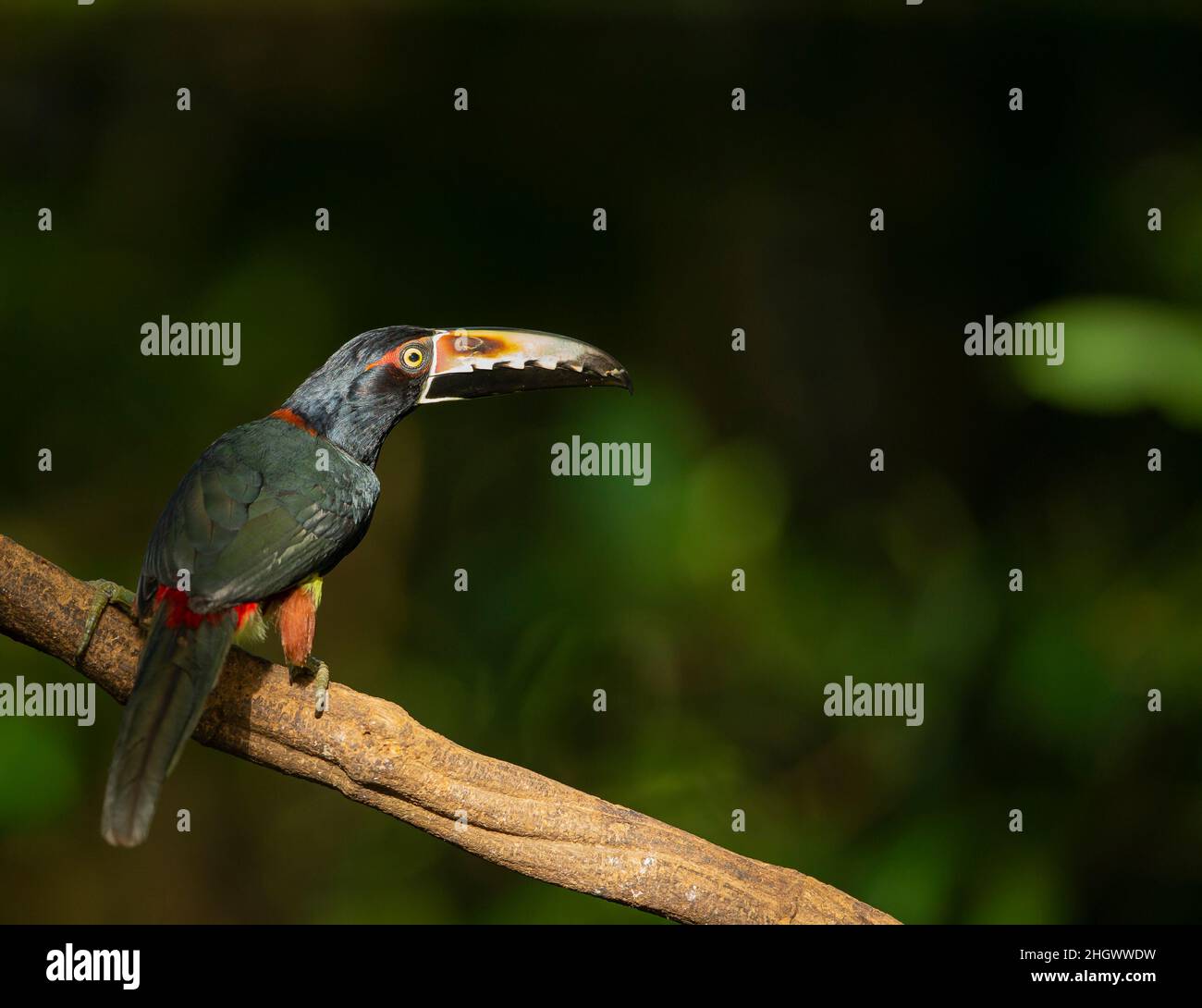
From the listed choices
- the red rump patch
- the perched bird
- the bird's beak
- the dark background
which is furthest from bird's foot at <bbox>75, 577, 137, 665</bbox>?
the dark background

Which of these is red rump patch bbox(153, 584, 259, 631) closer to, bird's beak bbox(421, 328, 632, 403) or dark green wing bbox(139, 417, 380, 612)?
dark green wing bbox(139, 417, 380, 612)

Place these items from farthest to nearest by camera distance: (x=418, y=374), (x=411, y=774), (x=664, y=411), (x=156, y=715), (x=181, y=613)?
1. (x=664, y=411)
2. (x=418, y=374)
3. (x=411, y=774)
4. (x=181, y=613)
5. (x=156, y=715)

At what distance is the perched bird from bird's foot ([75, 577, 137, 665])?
0.03 ft

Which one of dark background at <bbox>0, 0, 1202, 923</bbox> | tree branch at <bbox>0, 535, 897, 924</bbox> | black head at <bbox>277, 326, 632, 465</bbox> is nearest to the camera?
tree branch at <bbox>0, 535, 897, 924</bbox>

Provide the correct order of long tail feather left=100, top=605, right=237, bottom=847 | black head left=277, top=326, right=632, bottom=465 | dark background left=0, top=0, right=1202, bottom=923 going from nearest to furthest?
1. long tail feather left=100, top=605, right=237, bottom=847
2. black head left=277, top=326, right=632, bottom=465
3. dark background left=0, top=0, right=1202, bottom=923

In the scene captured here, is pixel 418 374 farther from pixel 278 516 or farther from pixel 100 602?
pixel 100 602

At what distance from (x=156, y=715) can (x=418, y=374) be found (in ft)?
3.20

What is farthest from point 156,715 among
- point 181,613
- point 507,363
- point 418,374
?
point 507,363

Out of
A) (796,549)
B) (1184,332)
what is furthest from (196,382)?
(1184,332)

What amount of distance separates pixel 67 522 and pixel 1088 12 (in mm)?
3795

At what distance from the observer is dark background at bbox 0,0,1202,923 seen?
395cm

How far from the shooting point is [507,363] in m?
2.84

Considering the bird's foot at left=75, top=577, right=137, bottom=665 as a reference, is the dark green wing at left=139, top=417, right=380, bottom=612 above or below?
above

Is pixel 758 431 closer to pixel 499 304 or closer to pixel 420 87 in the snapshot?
pixel 499 304
